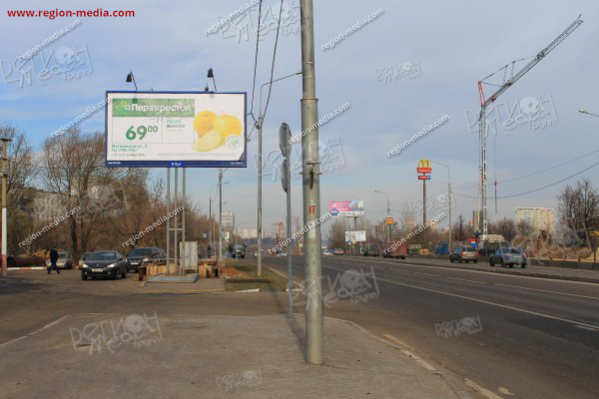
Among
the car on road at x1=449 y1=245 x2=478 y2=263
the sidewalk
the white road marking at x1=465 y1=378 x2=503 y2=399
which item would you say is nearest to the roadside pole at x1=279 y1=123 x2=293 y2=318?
the sidewalk

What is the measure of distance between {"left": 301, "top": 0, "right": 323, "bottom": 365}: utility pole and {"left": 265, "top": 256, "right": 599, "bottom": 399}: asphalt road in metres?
2.14

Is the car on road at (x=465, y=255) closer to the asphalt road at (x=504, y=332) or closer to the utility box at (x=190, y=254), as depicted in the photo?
the utility box at (x=190, y=254)

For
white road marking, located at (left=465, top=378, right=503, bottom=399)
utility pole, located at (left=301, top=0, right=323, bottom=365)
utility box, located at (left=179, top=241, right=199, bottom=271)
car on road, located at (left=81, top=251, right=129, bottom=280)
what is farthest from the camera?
utility box, located at (left=179, top=241, right=199, bottom=271)

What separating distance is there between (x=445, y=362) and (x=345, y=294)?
40.6 ft

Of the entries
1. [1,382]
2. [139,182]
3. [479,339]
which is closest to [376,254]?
[139,182]

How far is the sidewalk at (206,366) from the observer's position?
6.09 metres

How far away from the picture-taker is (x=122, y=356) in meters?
7.87

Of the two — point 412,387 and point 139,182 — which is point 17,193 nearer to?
point 139,182

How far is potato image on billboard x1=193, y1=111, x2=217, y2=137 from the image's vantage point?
24.8 meters

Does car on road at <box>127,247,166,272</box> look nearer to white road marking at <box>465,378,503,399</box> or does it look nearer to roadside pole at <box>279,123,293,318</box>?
roadside pole at <box>279,123,293,318</box>

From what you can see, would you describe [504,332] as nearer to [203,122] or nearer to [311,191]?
[311,191]

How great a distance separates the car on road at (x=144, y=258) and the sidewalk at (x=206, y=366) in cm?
2323

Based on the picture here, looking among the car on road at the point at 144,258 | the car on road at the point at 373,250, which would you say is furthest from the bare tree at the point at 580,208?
the car on road at the point at 144,258

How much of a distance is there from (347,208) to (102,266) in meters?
91.6
